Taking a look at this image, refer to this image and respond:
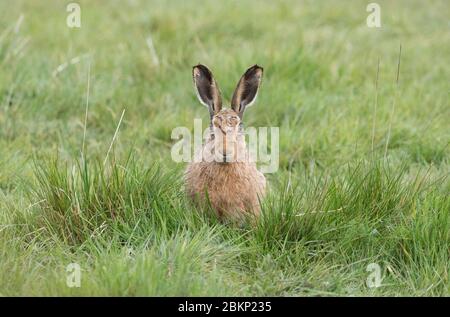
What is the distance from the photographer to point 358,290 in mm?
3518

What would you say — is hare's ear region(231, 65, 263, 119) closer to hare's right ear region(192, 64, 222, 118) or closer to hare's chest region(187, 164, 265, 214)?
hare's right ear region(192, 64, 222, 118)

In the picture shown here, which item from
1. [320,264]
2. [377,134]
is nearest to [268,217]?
[320,264]

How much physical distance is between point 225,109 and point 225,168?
29 centimetres

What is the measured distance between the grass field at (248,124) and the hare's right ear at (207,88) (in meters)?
0.40

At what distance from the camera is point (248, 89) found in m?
4.11

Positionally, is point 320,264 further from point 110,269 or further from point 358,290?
point 110,269

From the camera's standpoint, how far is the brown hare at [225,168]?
12.5 feet

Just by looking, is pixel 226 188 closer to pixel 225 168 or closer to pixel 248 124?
pixel 225 168

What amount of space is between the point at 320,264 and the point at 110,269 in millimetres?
972

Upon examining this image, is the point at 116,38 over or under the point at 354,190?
over

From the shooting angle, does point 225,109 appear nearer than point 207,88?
Yes

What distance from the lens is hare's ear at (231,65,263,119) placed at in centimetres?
407

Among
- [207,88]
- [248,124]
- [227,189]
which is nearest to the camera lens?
[227,189]

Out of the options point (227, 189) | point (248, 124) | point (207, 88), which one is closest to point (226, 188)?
point (227, 189)
